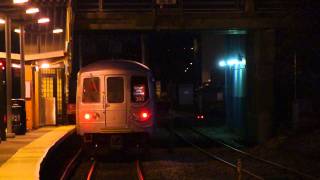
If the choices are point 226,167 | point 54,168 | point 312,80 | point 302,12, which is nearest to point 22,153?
point 54,168

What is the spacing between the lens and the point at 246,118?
23.8 m

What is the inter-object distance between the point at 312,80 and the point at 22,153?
11410 millimetres

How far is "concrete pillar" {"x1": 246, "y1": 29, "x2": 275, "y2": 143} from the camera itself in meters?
21.4

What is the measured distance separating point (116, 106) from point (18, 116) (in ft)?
13.4

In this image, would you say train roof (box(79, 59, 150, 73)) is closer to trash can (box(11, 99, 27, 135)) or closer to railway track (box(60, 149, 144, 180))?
railway track (box(60, 149, 144, 180))

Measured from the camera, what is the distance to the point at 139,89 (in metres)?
17.2

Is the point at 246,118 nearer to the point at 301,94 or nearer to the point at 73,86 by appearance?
the point at 301,94

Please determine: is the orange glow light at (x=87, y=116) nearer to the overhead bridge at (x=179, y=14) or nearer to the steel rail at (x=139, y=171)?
the steel rail at (x=139, y=171)

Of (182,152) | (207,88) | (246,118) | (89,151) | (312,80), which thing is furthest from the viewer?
(207,88)

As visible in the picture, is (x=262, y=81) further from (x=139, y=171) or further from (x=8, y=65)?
(x=8, y=65)

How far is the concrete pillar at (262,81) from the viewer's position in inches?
842

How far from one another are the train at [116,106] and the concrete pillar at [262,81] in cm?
584

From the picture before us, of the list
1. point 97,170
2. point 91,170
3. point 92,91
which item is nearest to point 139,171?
point 91,170

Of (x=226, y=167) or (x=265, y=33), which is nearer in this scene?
(x=226, y=167)
